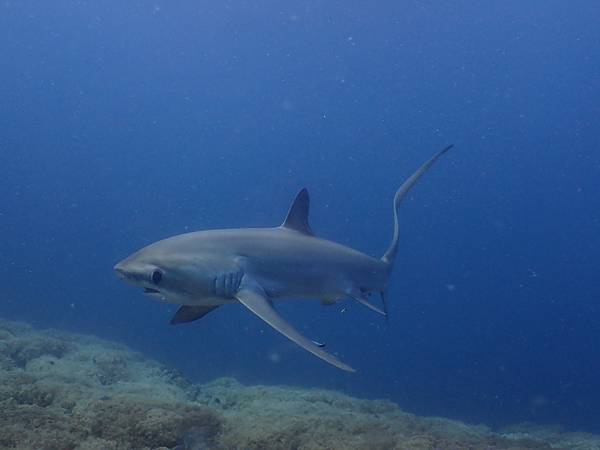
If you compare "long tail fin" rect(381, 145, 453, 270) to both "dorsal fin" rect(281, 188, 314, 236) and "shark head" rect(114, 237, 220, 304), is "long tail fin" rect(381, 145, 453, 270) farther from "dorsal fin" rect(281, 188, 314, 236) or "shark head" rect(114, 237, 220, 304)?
"shark head" rect(114, 237, 220, 304)

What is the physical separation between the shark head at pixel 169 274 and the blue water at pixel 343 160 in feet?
114

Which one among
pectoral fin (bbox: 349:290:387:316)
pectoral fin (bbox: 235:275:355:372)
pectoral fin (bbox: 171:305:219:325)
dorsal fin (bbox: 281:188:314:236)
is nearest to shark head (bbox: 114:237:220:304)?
pectoral fin (bbox: 235:275:355:372)

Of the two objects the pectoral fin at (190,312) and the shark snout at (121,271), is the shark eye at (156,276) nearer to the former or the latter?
the shark snout at (121,271)

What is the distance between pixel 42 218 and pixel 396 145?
72.9 metres

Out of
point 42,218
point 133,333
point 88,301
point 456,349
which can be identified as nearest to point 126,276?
point 133,333

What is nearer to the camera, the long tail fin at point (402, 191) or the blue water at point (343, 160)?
the long tail fin at point (402, 191)

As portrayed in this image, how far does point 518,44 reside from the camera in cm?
6800

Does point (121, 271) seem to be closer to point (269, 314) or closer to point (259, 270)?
point (269, 314)

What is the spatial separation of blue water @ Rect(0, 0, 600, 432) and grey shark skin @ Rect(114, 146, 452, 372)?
3265cm

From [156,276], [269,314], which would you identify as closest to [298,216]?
[269,314]

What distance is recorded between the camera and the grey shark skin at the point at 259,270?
478 centimetres

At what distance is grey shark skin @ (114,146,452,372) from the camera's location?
478cm

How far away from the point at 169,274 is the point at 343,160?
99.6 m

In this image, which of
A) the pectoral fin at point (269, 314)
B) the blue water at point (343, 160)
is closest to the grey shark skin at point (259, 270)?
the pectoral fin at point (269, 314)
